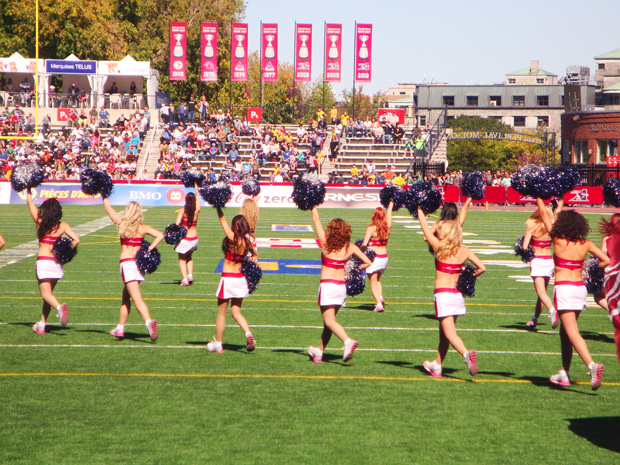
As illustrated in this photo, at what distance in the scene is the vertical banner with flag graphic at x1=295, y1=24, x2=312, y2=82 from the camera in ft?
137

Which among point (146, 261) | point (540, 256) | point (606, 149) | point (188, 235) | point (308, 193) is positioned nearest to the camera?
point (308, 193)

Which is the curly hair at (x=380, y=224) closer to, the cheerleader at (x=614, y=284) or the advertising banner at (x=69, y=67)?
the cheerleader at (x=614, y=284)

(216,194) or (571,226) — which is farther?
(216,194)

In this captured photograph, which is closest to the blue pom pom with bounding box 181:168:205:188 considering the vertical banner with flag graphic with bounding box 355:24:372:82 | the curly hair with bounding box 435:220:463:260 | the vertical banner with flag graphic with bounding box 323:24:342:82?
the curly hair with bounding box 435:220:463:260

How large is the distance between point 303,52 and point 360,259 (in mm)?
36121

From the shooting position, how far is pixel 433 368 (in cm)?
700

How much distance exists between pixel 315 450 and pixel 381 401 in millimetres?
1303

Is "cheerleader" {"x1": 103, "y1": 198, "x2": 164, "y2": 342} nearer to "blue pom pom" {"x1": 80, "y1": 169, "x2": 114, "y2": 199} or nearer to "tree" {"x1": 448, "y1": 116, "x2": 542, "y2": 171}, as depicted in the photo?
"blue pom pom" {"x1": 80, "y1": 169, "x2": 114, "y2": 199}

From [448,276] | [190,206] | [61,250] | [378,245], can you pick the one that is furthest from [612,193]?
[190,206]

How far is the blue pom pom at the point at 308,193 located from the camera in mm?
7293

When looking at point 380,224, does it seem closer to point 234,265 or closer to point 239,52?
point 234,265

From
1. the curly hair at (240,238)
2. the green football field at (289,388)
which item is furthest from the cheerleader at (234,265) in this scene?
the green football field at (289,388)

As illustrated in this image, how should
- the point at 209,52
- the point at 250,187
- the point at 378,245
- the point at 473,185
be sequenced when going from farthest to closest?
1. the point at 209,52
2. the point at 378,245
3. the point at 250,187
4. the point at 473,185

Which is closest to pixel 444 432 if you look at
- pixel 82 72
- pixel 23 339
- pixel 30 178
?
pixel 23 339
